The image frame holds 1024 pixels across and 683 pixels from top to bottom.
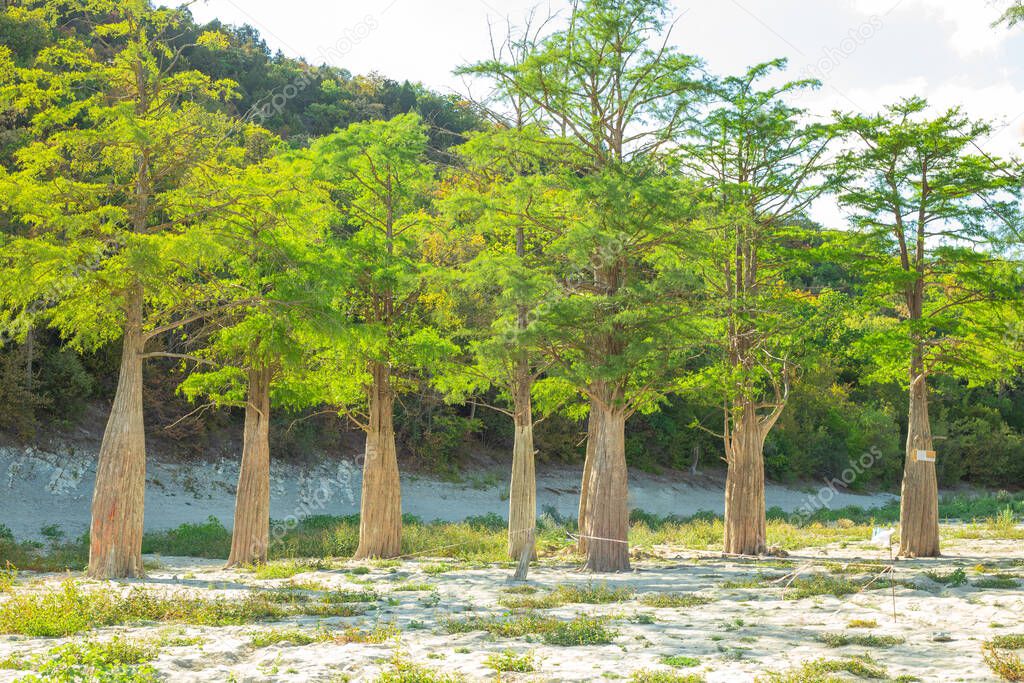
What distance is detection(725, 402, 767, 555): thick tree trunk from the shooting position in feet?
69.5

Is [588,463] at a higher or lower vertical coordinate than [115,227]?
lower

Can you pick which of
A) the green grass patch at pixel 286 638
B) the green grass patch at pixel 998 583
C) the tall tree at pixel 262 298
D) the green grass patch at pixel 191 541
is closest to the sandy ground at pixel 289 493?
the green grass patch at pixel 191 541

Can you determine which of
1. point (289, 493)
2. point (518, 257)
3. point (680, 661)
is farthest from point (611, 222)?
point (289, 493)

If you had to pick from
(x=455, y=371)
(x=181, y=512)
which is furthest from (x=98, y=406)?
(x=455, y=371)

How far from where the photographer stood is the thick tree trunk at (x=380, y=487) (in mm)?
20703

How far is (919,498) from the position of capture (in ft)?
65.3

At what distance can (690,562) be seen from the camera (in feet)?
66.6

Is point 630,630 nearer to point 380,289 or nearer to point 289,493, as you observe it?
point 380,289

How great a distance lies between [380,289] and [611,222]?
20.1 feet

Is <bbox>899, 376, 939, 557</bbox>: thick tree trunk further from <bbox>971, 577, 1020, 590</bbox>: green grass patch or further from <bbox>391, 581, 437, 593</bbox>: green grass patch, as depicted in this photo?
<bbox>391, 581, 437, 593</bbox>: green grass patch

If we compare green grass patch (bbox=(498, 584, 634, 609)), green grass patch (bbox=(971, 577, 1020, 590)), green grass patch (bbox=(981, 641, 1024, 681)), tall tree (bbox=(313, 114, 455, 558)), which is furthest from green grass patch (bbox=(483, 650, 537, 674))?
tall tree (bbox=(313, 114, 455, 558))

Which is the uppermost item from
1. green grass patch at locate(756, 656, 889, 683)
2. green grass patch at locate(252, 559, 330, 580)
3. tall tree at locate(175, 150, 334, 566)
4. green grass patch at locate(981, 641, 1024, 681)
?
tall tree at locate(175, 150, 334, 566)

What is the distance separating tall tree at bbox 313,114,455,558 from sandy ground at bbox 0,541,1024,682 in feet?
10.3

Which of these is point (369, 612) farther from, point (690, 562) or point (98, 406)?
point (98, 406)
